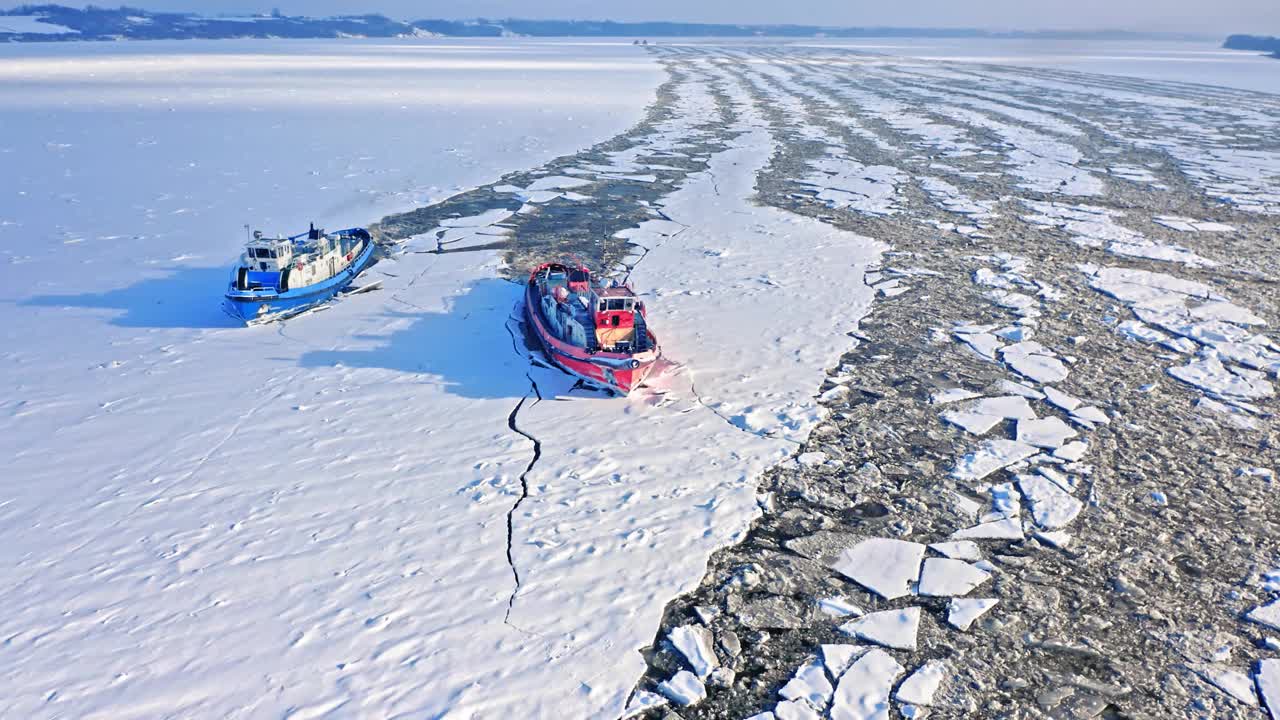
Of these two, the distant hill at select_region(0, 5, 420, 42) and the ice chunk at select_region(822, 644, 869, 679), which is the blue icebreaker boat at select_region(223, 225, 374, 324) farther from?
the distant hill at select_region(0, 5, 420, 42)

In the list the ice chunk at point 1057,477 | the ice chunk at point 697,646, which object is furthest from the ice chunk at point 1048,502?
the ice chunk at point 697,646

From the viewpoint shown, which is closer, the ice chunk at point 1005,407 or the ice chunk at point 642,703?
the ice chunk at point 642,703

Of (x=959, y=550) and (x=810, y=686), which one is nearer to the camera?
(x=810, y=686)

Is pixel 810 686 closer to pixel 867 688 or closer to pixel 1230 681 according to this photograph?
pixel 867 688

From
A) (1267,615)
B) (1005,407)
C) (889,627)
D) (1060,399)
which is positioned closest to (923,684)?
(889,627)

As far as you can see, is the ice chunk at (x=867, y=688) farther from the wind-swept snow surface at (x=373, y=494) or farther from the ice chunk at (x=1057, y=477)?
the ice chunk at (x=1057, y=477)

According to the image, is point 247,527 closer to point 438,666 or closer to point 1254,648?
point 438,666
